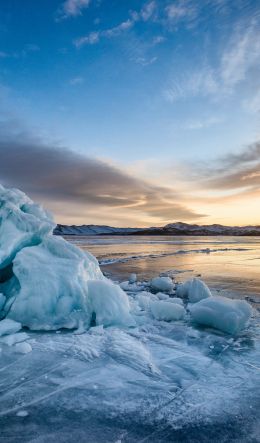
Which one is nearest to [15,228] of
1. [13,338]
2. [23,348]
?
[13,338]

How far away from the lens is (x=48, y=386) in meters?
3.04

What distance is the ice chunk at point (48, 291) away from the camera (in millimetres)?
5090

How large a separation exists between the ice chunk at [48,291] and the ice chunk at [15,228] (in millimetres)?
289

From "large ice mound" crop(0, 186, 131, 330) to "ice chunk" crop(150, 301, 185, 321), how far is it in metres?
0.74

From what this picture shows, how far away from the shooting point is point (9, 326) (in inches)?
187

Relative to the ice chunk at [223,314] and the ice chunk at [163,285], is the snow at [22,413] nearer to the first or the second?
the ice chunk at [223,314]

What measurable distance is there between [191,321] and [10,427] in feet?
12.8

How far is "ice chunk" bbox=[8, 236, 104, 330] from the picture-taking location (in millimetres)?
5090

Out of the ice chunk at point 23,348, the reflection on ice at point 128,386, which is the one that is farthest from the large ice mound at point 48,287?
the ice chunk at point 23,348

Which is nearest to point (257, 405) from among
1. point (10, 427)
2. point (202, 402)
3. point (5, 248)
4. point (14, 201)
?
point (202, 402)

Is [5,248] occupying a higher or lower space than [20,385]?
higher

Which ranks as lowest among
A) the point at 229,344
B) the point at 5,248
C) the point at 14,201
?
the point at 229,344

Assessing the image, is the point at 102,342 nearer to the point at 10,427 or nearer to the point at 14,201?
the point at 10,427

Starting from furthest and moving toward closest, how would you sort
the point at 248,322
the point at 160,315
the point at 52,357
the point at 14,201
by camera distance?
the point at 14,201, the point at 160,315, the point at 248,322, the point at 52,357
